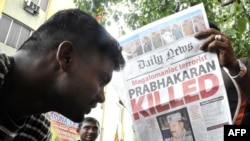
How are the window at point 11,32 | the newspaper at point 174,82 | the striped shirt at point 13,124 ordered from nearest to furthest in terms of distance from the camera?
1. the striped shirt at point 13,124
2. the newspaper at point 174,82
3. the window at point 11,32

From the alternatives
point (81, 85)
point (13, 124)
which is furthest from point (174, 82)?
point (13, 124)

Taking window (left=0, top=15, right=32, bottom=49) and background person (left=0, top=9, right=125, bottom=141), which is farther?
window (left=0, top=15, right=32, bottom=49)

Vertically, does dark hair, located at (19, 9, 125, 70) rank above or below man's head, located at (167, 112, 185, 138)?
above

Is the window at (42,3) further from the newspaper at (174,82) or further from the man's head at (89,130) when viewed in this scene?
the newspaper at (174,82)

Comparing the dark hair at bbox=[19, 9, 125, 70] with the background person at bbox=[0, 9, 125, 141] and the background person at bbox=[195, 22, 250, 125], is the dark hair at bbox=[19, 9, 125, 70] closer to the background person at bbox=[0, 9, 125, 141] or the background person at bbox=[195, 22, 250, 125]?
the background person at bbox=[0, 9, 125, 141]

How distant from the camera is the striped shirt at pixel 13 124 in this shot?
943 millimetres

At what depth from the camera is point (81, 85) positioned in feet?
3.27

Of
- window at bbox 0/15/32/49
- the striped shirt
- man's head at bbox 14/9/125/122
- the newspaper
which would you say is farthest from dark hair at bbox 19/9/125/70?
window at bbox 0/15/32/49

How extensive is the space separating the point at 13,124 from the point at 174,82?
2.17ft

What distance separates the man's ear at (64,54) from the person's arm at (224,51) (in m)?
0.55

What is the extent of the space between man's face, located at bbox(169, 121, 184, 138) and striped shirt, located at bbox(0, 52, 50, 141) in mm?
511

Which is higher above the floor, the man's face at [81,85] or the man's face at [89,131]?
the man's face at [89,131]

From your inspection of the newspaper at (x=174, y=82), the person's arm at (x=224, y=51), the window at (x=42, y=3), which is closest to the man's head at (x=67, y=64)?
the newspaper at (x=174, y=82)

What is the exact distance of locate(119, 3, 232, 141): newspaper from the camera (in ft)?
3.84
